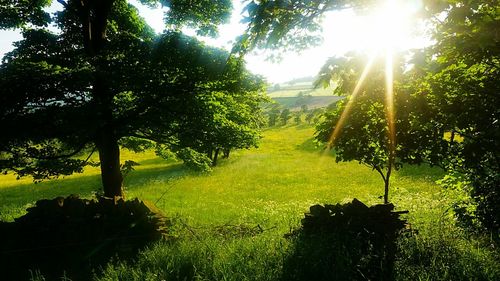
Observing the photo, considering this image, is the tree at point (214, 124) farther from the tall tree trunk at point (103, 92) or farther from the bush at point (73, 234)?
the bush at point (73, 234)

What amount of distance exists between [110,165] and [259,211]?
27.0 feet

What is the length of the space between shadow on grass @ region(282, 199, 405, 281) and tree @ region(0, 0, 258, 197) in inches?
202

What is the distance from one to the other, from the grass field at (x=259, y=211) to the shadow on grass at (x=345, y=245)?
24 cm

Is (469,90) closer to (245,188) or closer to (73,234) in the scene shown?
(73,234)

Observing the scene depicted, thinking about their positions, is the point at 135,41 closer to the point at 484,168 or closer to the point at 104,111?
the point at 104,111

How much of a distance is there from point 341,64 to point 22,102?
826 cm

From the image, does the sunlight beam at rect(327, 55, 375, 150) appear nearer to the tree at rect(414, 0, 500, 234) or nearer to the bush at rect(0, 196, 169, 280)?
the tree at rect(414, 0, 500, 234)

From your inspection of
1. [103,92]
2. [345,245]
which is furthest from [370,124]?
[103,92]

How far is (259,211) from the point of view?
17.8 meters


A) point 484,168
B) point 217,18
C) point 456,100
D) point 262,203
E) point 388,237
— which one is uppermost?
point 217,18

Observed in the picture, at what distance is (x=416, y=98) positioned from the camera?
24.8ft

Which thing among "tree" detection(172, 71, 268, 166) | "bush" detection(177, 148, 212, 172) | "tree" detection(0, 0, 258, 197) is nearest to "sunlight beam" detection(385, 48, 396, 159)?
"tree" detection(172, 71, 268, 166)

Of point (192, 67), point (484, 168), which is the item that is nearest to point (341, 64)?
point (484, 168)

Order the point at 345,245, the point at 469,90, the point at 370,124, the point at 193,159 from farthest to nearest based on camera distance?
the point at 193,159 < the point at 370,124 < the point at 345,245 < the point at 469,90
